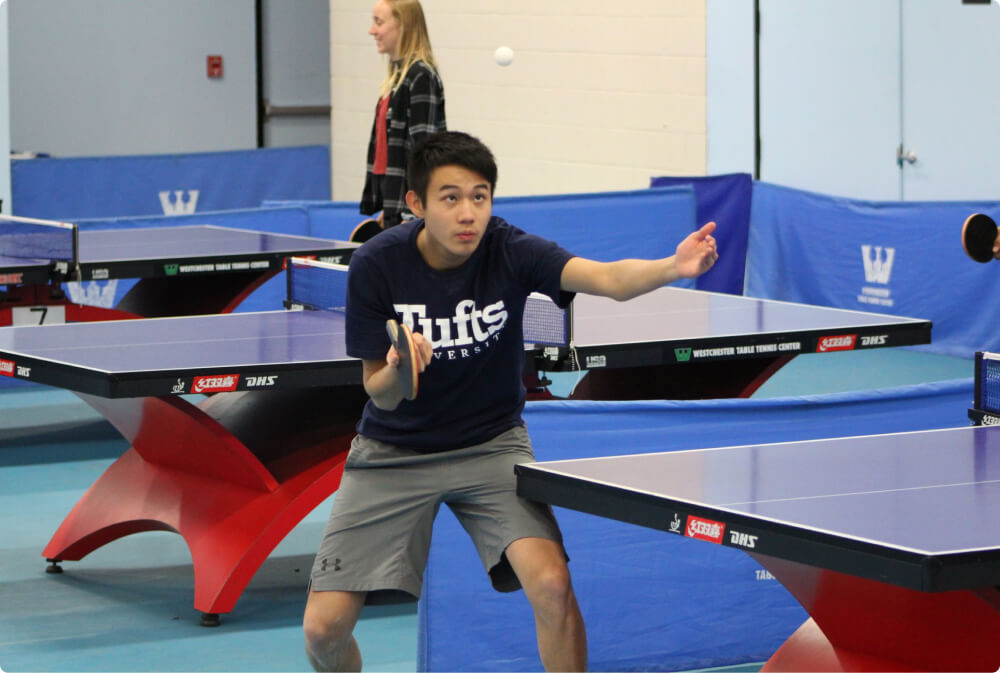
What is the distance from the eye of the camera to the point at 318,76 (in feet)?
49.3

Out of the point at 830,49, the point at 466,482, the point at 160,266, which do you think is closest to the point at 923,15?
the point at 830,49

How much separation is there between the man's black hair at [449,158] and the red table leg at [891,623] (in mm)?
979

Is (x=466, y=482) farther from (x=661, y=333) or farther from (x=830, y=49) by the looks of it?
(x=830, y=49)

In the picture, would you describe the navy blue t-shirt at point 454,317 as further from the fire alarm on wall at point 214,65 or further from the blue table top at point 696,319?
the fire alarm on wall at point 214,65

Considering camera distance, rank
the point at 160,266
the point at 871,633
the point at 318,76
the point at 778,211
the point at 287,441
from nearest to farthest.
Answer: the point at 871,633, the point at 287,441, the point at 160,266, the point at 778,211, the point at 318,76

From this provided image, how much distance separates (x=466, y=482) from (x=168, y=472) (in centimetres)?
208

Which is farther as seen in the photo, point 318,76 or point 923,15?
point 318,76

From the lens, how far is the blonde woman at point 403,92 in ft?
20.9

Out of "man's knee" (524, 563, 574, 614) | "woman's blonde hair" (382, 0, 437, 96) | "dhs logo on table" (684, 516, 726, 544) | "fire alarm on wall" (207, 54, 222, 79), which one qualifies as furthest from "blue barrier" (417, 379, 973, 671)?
"fire alarm on wall" (207, 54, 222, 79)

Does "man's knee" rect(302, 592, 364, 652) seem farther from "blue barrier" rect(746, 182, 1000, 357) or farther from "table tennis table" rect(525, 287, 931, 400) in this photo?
"blue barrier" rect(746, 182, 1000, 357)

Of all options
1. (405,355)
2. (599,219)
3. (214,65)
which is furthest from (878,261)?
(214,65)

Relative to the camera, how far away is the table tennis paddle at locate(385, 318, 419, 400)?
115 inches

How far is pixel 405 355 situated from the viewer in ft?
9.70

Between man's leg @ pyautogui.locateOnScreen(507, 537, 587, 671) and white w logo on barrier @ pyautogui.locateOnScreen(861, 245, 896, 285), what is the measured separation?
250 inches
